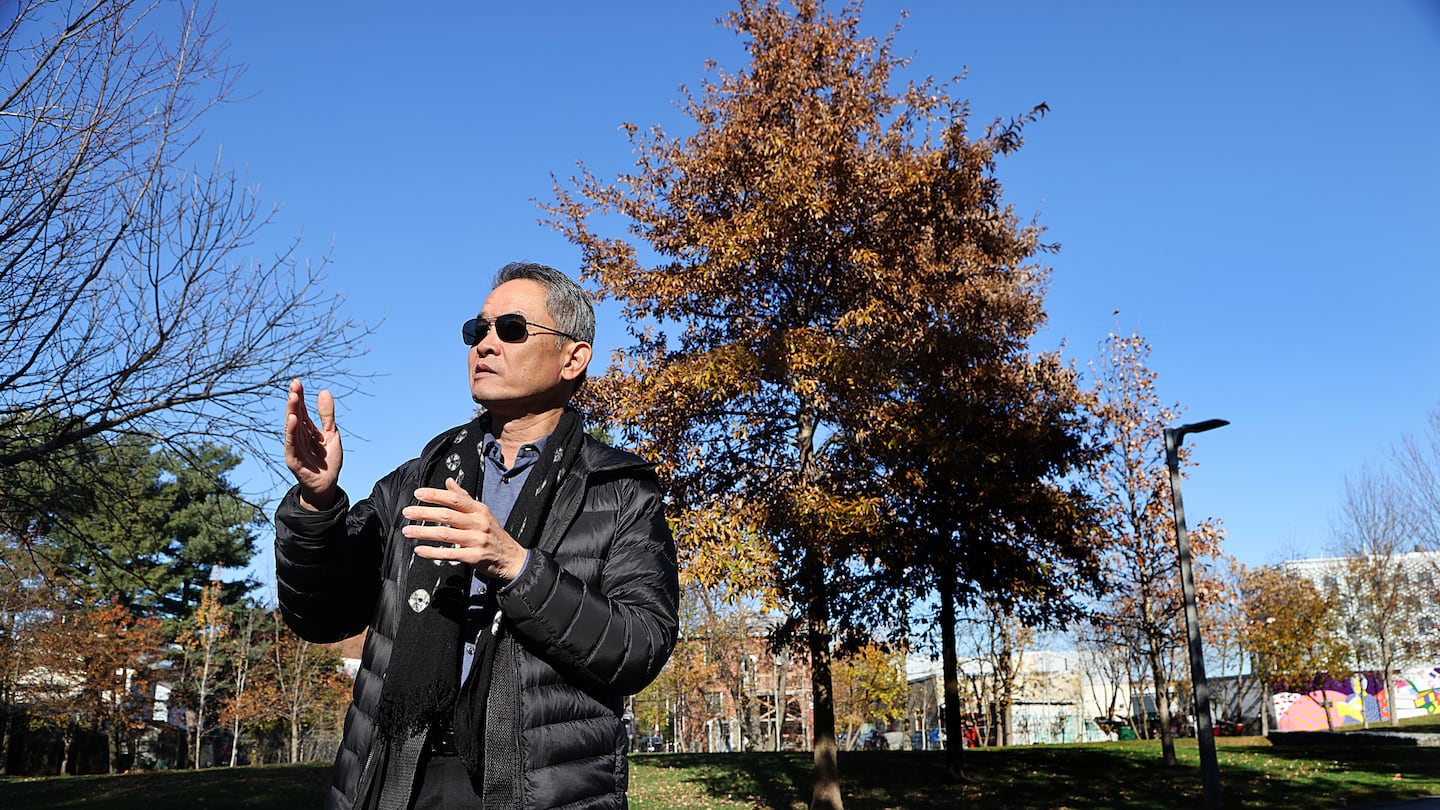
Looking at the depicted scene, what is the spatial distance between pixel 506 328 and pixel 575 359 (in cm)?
22

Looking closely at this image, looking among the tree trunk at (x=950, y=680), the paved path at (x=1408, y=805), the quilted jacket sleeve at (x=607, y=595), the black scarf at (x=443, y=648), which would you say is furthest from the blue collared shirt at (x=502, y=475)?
the paved path at (x=1408, y=805)

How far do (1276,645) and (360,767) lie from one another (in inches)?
1553

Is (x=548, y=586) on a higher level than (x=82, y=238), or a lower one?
lower

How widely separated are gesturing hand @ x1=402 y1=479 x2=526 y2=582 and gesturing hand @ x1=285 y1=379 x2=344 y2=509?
0.49 m

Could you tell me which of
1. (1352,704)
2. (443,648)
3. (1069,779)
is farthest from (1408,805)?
(1352,704)

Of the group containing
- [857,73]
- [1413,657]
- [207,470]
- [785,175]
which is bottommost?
[1413,657]

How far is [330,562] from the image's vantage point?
A: 2359 mm

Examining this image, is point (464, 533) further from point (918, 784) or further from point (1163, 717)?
point (1163, 717)

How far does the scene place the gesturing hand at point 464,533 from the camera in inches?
70.9

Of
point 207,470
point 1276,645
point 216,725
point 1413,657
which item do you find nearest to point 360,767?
Answer: point 207,470

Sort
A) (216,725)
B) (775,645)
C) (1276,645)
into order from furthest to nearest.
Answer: (216,725) < (1276,645) < (775,645)

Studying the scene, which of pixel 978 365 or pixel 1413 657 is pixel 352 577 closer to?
pixel 978 365

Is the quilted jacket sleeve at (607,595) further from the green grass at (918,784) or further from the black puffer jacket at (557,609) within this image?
the green grass at (918,784)

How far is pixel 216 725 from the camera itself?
42.1 metres
